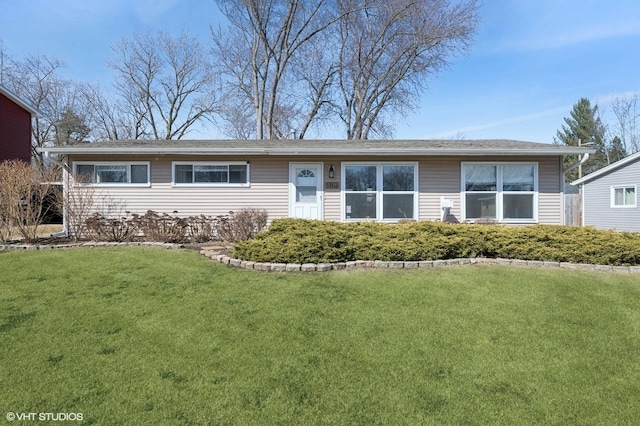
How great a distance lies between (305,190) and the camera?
9.70 meters

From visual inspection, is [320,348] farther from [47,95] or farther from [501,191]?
[47,95]

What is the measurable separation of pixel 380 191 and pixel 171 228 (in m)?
5.30

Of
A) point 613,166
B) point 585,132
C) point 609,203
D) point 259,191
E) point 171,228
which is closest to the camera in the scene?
point 171,228

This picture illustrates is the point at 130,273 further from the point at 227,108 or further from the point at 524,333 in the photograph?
the point at 227,108

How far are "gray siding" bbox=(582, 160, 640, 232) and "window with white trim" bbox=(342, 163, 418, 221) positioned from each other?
1023cm

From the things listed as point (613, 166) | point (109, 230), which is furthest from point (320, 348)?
point (613, 166)

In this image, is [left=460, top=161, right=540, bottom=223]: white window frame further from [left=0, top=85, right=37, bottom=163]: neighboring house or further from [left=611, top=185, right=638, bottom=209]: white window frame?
[left=0, top=85, right=37, bottom=163]: neighboring house

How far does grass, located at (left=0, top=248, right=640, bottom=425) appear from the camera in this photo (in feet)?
7.67

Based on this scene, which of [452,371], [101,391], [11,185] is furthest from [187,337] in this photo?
[11,185]

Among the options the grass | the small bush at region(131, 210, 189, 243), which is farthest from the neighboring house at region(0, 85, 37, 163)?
the grass

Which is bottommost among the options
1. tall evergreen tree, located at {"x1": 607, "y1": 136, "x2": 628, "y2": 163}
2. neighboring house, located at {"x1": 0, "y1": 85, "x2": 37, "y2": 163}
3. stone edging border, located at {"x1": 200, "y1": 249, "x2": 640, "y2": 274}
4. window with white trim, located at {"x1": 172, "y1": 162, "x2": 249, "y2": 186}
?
stone edging border, located at {"x1": 200, "y1": 249, "x2": 640, "y2": 274}

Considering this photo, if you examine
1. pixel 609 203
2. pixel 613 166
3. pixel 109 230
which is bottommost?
pixel 109 230

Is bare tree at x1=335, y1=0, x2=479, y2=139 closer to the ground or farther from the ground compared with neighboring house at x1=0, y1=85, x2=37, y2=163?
farther from the ground

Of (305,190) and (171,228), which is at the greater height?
(305,190)
